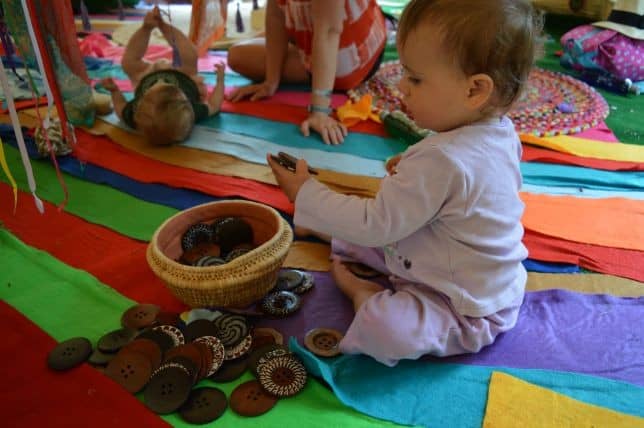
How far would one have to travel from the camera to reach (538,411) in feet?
2.30

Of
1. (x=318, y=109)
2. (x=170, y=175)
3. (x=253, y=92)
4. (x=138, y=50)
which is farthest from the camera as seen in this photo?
(x=253, y=92)

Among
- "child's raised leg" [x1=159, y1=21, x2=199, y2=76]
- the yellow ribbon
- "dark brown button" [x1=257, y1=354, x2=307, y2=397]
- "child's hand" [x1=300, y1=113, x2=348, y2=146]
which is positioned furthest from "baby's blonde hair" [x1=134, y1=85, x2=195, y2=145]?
"dark brown button" [x1=257, y1=354, x2=307, y2=397]

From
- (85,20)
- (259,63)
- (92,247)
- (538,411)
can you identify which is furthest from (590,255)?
(85,20)

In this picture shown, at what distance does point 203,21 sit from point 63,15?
50 cm

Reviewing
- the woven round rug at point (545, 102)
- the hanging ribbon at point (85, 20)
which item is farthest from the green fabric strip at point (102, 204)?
the hanging ribbon at point (85, 20)

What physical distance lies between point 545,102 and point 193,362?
148 cm

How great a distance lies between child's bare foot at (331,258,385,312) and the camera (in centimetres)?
86

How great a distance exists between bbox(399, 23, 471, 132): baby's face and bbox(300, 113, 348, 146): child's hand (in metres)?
0.71

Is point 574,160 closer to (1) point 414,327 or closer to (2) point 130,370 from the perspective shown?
(1) point 414,327

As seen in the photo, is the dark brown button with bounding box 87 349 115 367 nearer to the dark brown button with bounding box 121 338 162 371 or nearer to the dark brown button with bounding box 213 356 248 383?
the dark brown button with bounding box 121 338 162 371

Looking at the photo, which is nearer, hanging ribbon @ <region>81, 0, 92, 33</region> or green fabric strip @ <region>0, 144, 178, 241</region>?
green fabric strip @ <region>0, 144, 178, 241</region>

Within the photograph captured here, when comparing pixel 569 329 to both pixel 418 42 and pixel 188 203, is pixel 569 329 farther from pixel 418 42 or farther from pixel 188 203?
pixel 188 203

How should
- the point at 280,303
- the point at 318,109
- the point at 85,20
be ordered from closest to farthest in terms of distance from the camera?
the point at 280,303, the point at 318,109, the point at 85,20

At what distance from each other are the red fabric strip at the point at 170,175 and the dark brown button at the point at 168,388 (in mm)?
→ 514
